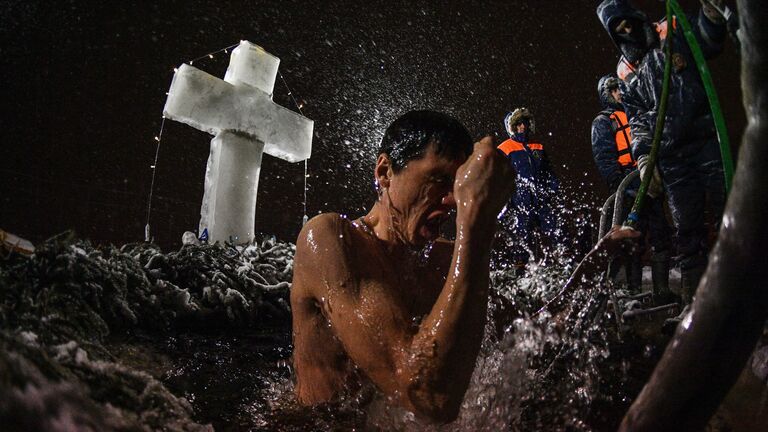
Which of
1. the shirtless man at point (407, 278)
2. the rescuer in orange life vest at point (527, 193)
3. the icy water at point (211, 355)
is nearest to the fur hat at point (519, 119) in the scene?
the rescuer in orange life vest at point (527, 193)

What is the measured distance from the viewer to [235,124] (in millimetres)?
7102

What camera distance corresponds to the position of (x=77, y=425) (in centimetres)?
91

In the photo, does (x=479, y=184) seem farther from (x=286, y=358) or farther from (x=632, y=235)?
(x=286, y=358)

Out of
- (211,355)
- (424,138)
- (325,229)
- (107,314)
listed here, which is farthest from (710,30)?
(107,314)

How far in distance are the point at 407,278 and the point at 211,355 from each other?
2058 mm

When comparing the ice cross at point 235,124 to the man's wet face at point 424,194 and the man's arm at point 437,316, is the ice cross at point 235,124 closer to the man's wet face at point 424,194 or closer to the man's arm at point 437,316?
the man's wet face at point 424,194

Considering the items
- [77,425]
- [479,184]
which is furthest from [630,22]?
[77,425]

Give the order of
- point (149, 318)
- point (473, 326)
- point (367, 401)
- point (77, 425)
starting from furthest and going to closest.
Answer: point (149, 318)
point (367, 401)
point (473, 326)
point (77, 425)

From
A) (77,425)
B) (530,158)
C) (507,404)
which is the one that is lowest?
(507,404)

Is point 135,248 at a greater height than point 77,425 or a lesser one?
greater

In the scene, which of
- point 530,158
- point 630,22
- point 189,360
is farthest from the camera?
→ point 530,158

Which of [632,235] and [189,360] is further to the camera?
[189,360]

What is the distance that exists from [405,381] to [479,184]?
2.55 feet

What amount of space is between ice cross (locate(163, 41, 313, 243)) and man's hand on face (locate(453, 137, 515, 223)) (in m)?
5.66
